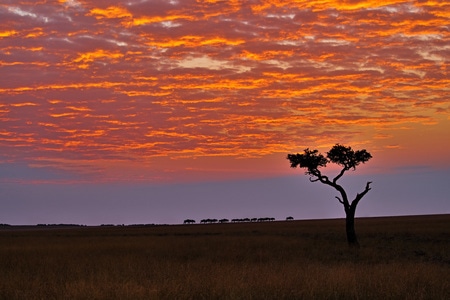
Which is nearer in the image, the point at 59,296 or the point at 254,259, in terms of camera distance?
the point at 59,296

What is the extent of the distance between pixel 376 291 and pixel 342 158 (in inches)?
1172

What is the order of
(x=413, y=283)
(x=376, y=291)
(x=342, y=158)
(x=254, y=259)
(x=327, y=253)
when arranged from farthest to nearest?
(x=342, y=158), (x=327, y=253), (x=254, y=259), (x=413, y=283), (x=376, y=291)

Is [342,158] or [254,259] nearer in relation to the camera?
[254,259]

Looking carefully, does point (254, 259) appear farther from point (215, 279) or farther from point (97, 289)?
point (97, 289)

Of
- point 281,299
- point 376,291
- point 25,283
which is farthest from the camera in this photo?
point 25,283

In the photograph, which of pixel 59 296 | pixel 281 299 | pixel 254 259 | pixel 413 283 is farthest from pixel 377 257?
pixel 59 296

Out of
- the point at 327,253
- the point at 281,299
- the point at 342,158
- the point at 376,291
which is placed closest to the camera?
the point at 281,299

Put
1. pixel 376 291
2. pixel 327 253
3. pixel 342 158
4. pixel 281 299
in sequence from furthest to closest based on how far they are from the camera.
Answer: pixel 342 158 → pixel 327 253 → pixel 376 291 → pixel 281 299

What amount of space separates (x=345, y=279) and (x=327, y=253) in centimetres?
1654

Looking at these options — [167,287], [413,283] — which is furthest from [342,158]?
[167,287]

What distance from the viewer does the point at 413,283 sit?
16.7m

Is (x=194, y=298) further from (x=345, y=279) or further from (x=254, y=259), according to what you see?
(x=254, y=259)

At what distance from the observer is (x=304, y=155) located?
44.4 meters

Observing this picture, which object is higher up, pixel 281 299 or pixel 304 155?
pixel 304 155
